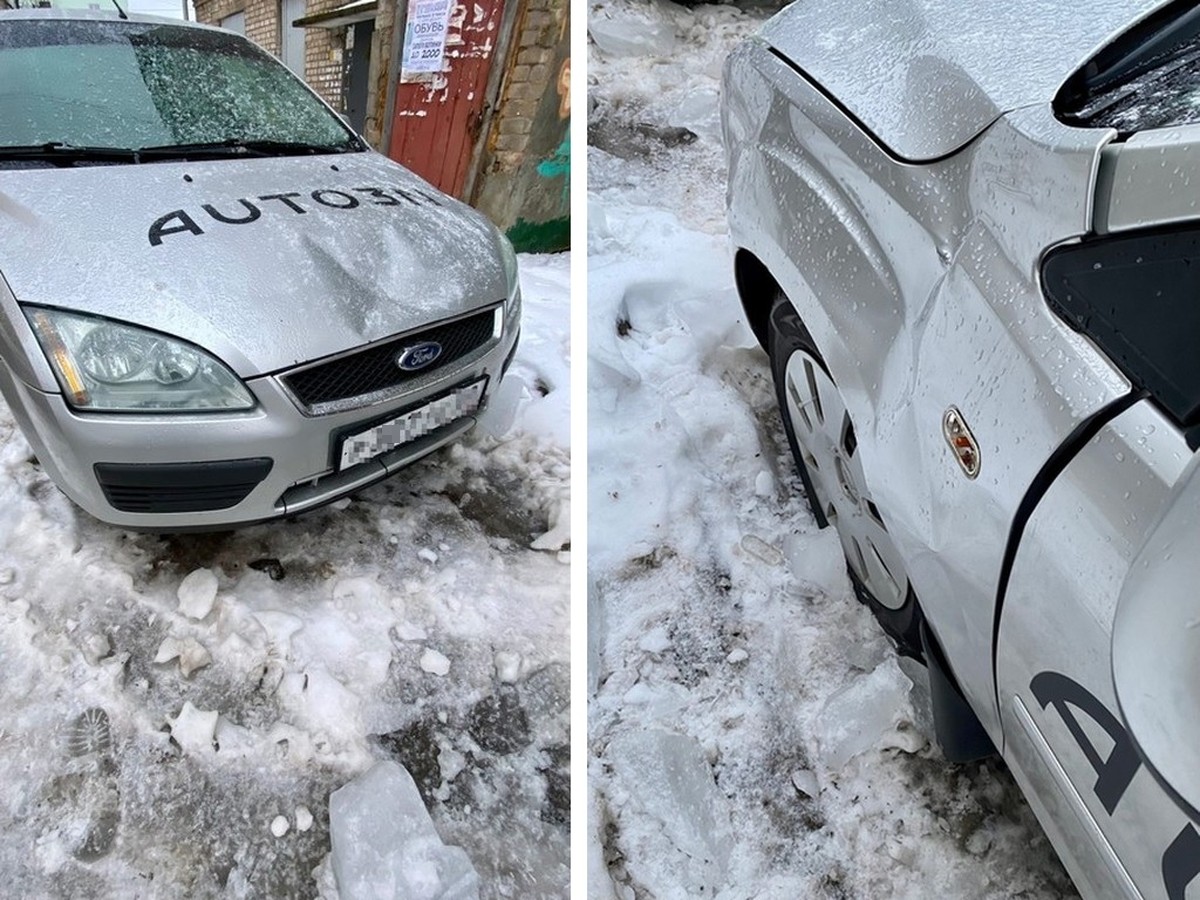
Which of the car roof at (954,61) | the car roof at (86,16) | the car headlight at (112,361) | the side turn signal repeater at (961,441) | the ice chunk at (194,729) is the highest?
the car roof at (954,61)

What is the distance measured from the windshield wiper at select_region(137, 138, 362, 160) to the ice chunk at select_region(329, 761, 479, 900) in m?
1.75

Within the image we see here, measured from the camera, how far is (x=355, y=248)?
214cm

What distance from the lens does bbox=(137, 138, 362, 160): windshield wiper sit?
7.76 ft

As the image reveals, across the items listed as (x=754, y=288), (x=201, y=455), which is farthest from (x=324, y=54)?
(x=201, y=455)

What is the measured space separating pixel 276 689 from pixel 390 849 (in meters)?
0.48

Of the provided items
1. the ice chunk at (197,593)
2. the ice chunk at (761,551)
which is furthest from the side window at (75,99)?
the ice chunk at (761,551)

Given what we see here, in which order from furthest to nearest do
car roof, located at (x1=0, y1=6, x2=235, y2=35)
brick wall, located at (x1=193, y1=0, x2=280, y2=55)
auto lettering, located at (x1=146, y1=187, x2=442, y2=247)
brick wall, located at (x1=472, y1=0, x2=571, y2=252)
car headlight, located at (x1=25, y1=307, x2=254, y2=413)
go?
1. brick wall, located at (x1=193, y1=0, x2=280, y2=55)
2. brick wall, located at (x1=472, y1=0, x2=571, y2=252)
3. car roof, located at (x1=0, y1=6, x2=235, y2=35)
4. auto lettering, located at (x1=146, y1=187, x2=442, y2=247)
5. car headlight, located at (x1=25, y1=307, x2=254, y2=413)

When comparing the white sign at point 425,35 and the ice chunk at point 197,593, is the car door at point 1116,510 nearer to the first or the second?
the ice chunk at point 197,593

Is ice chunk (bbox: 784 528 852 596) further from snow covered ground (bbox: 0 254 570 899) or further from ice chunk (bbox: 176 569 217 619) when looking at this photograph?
ice chunk (bbox: 176 569 217 619)

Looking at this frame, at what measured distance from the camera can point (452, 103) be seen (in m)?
4.36

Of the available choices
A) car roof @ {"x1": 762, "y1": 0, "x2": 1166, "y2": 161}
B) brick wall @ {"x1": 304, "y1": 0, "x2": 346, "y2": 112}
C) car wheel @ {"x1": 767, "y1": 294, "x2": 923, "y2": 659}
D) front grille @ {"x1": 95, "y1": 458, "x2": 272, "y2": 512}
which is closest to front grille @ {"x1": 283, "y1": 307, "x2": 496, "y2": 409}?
front grille @ {"x1": 95, "y1": 458, "x2": 272, "y2": 512}

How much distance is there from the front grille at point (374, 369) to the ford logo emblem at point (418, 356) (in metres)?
0.01

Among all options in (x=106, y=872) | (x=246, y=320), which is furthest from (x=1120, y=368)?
(x=106, y=872)

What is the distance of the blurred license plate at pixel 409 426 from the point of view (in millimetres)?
2043
